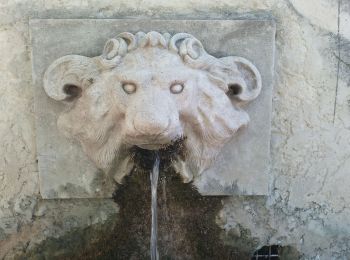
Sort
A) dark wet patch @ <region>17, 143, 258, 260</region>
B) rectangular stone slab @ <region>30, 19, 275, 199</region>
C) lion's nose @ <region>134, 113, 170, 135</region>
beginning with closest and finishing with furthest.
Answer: lion's nose @ <region>134, 113, 170, 135</region> → rectangular stone slab @ <region>30, 19, 275, 199</region> → dark wet patch @ <region>17, 143, 258, 260</region>

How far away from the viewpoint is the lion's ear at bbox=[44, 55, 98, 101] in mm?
1783

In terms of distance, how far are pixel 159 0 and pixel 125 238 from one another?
2.77ft

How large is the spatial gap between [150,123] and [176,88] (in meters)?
0.17

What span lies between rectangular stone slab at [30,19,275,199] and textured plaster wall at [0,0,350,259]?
0.17 feet

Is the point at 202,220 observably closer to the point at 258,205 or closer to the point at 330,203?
the point at 258,205

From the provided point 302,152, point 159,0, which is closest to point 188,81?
point 159,0

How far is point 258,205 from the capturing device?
1.99 m

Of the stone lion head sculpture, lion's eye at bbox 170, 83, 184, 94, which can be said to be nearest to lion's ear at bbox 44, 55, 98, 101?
the stone lion head sculpture

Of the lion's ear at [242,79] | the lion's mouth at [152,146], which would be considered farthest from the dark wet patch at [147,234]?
the lion's ear at [242,79]

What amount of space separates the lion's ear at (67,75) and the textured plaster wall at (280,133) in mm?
135

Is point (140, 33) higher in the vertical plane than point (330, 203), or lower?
higher

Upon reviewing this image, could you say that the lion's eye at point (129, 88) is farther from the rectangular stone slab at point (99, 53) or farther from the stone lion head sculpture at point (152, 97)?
the rectangular stone slab at point (99, 53)

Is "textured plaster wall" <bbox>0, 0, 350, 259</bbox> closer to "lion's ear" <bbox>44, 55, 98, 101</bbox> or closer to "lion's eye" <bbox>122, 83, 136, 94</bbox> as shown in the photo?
"lion's ear" <bbox>44, 55, 98, 101</bbox>

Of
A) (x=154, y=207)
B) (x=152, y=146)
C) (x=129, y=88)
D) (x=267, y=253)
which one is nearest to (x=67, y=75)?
(x=129, y=88)
